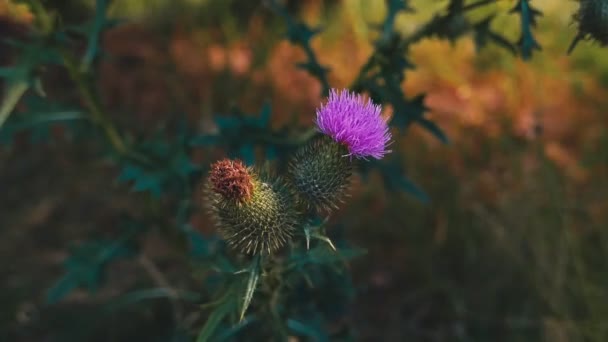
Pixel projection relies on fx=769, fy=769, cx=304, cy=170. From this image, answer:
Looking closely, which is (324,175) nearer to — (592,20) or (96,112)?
(592,20)

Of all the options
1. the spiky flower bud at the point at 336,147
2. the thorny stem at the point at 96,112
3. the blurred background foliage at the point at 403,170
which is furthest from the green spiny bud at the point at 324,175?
the thorny stem at the point at 96,112

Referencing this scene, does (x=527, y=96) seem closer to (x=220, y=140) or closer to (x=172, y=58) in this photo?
(x=172, y=58)

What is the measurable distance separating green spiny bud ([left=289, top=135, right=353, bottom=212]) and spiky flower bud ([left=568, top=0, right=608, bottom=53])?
2.55ft

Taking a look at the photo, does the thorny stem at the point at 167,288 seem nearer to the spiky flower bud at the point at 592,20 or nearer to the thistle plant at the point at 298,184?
the thistle plant at the point at 298,184

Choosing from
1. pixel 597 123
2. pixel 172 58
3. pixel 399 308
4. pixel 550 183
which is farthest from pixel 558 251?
pixel 172 58

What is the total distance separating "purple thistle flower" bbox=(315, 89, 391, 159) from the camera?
1795mm

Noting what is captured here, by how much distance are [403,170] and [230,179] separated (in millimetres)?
2151

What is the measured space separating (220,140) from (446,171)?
189 cm

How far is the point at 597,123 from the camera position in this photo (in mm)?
4703

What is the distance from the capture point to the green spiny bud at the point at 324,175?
190 centimetres

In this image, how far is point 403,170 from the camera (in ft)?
12.5

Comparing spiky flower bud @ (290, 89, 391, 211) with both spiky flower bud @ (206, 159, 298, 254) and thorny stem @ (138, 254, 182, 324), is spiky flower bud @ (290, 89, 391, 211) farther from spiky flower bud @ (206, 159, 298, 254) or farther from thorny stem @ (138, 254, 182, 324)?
thorny stem @ (138, 254, 182, 324)

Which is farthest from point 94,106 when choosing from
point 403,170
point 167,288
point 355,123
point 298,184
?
point 403,170

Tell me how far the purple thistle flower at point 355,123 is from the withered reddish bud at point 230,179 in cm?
22
